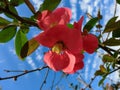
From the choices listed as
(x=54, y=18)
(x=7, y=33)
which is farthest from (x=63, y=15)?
(x=7, y=33)

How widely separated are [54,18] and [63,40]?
0.06 m

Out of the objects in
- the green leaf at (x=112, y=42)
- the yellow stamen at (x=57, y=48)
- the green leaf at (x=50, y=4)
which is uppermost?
the green leaf at (x=50, y=4)

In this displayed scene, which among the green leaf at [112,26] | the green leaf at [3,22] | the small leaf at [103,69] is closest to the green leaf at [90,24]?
the green leaf at [112,26]

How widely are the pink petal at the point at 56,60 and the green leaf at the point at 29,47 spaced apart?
0.27 ft

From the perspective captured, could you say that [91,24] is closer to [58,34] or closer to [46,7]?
[46,7]

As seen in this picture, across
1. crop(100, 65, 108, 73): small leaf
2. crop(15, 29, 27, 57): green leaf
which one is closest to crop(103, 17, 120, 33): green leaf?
crop(15, 29, 27, 57): green leaf

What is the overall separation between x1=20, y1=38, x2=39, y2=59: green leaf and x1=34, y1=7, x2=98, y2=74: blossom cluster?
80 mm

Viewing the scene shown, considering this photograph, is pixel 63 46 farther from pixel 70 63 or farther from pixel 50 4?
pixel 50 4

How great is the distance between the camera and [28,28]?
1.18 metres

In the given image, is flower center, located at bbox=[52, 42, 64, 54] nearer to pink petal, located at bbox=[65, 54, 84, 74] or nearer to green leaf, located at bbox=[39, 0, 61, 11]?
pink petal, located at bbox=[65, 54, 84, 74]

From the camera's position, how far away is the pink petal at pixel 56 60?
36.9 inches

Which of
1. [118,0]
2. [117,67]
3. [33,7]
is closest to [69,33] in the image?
[33,7]

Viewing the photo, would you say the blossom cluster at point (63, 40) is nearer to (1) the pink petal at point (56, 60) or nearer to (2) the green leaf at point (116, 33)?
(1) the pink petal at point (56, 60)

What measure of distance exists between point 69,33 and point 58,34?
34mm
